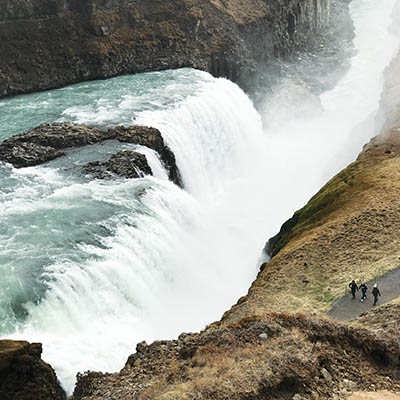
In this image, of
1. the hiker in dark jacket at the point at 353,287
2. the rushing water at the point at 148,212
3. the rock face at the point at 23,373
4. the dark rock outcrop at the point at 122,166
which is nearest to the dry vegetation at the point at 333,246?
the hiker in dark jacket at the point at 353,287

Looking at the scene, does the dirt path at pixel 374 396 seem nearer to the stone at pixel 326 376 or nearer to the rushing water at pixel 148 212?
the stone at pixel 326 376

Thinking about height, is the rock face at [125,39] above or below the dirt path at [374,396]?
above

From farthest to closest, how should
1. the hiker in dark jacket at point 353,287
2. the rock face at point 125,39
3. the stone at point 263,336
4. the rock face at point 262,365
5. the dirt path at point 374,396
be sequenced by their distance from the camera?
1. the rock face at point 125,39
2. the hiker in dark jacket at point 353,287
3. the stone at point 263,336
4. the rock face at point 262,365
5. the dirt path at point 374,396

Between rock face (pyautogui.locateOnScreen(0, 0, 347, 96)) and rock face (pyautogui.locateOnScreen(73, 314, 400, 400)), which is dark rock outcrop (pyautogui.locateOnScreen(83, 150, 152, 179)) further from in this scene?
rock face (pyautogui.locateOnScreen(0, 0, 347, 96))

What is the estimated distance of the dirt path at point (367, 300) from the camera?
23875mm

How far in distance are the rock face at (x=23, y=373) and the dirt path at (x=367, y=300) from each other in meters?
12.2

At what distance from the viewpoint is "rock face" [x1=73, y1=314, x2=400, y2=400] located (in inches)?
617

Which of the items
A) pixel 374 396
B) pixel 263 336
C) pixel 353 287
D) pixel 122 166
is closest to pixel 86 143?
pixel 122 166

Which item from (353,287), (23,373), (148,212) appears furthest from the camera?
(148,212)

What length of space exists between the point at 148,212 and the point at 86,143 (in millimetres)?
11820

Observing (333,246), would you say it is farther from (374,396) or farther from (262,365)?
(374,396)

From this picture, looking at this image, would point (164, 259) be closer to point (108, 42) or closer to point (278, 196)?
point (278, 196)

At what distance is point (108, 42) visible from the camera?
2613 inches

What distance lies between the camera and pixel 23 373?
1964cm
